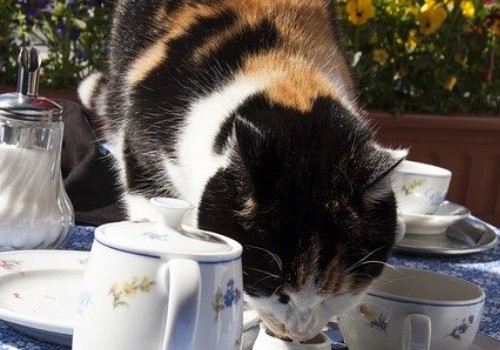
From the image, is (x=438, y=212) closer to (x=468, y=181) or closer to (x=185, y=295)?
(x=185, y=295)

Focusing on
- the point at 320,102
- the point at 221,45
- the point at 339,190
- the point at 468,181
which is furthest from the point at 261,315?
the point at 468,181

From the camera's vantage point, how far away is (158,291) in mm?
648

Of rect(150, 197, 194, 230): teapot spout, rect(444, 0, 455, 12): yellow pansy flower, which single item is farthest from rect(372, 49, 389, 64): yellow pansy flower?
rect(150, 197, 194, 230): teapot spout

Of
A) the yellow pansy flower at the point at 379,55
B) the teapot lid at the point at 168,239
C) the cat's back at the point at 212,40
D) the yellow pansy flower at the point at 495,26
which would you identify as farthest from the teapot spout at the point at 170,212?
the yellow pansy flower at the point at 495,26

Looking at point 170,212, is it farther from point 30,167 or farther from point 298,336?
point 30,167

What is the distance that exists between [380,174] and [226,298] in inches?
11.5

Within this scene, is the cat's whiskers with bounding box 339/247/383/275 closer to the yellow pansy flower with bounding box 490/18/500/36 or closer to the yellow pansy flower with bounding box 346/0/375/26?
the yellow pansy flower with bounding box 346/0/375/26

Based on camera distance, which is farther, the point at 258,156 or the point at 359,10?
the point at 359,10

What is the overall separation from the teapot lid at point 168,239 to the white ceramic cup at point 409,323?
18 cm

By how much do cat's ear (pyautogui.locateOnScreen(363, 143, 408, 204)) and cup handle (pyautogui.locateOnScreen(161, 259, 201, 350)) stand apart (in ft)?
1.04

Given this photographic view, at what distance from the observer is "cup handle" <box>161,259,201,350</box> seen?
636 mm

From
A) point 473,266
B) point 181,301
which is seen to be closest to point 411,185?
point 473,266

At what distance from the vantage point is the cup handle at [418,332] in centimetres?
78

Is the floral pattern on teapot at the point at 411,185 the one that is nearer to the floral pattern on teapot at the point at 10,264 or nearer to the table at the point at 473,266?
the table at the point at 473,266
